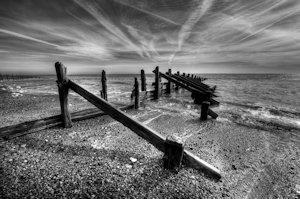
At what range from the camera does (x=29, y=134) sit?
4.23 meters

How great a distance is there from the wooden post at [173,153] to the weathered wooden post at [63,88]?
141 inches

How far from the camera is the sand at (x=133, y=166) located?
7.80 feet

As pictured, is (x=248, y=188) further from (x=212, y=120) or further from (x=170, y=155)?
(x=212, y=120)

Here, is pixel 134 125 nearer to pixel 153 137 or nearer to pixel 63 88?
pixel 153 137

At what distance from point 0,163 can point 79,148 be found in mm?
1533

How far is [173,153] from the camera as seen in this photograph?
2615 millimetres

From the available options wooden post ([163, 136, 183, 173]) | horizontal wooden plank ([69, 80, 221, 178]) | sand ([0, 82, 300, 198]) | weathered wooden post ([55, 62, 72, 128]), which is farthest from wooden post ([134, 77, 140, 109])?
wooden post ([163, 136, 183, 173])

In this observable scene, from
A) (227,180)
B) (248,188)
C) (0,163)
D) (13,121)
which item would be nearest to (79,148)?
(0,163)

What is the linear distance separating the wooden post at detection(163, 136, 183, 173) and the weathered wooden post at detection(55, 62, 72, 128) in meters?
3.59

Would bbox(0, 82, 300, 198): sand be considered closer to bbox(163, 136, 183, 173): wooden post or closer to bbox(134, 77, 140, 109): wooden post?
bbox(163, 136, 183, 173): wooden post

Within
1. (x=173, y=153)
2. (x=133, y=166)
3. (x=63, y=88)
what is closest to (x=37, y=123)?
(x=63, y=88)

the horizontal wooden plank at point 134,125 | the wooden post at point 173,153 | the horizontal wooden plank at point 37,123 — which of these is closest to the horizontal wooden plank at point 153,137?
the horizontal wooden plank at point 134,125

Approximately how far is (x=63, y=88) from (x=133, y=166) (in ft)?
10.6

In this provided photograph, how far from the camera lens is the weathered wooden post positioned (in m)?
3.84
